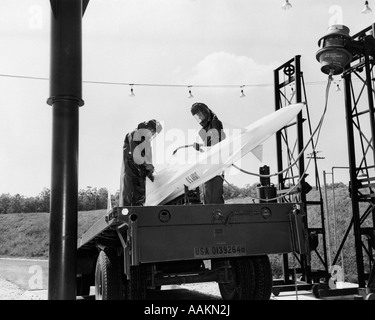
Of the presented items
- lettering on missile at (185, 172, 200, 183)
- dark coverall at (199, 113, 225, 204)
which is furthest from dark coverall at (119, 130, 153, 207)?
dark coverall at (199, 113, 225, 204)

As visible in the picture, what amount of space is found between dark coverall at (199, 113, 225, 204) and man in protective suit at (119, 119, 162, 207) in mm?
846

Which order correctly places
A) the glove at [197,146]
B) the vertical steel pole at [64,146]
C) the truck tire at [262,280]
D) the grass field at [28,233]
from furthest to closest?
the grass field at [28,233] < the glove at [197,146] < the truck tire at [262,280] < the vertical steel pole at [64,146]

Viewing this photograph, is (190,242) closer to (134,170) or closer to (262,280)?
(262,280)

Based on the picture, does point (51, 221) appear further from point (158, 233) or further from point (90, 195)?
point (90, 195)

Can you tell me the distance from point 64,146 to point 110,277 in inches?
63.4

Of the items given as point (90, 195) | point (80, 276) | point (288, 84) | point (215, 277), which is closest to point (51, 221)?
point (215, 277)

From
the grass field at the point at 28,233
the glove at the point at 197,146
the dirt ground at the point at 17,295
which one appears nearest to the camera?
the glove at the point at 197,146

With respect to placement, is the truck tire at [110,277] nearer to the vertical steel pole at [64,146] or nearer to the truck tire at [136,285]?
the truck tire at [136,285]

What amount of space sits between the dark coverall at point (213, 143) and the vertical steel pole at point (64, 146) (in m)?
2.32

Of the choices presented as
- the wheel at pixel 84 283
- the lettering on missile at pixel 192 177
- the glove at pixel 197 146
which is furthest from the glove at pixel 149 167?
the wheel at pixel 84 283

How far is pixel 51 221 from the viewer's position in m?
4.90

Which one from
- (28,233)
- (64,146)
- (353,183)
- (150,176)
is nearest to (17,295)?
(150,176)

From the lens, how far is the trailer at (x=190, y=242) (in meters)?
4.44

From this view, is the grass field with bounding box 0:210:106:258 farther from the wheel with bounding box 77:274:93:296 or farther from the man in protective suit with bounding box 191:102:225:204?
the man in protective suit with bounding box 191:102:225:204
